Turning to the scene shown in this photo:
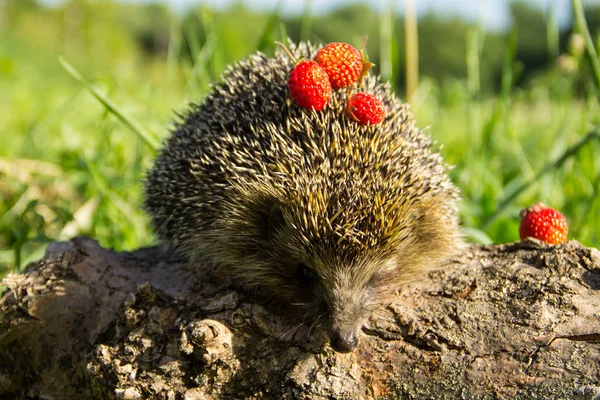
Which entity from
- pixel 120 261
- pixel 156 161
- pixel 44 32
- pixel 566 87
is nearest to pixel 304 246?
pixel 120 261

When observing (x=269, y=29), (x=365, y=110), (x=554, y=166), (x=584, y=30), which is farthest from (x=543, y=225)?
(x=269, y=29)

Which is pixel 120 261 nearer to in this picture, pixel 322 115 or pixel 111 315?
pixel 111 315

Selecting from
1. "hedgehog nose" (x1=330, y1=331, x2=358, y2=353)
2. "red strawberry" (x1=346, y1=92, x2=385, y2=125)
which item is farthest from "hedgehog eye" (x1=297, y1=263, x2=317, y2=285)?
"red strawberry" (x1=346, y1=92, x2=385, y2=125)

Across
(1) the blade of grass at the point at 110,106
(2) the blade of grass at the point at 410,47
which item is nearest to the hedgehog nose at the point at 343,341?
(1) the blade of grass at the point at 110,106

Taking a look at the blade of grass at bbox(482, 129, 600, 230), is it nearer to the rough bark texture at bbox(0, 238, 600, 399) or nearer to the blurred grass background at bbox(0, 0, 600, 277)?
the blurred grass background at bbox(0, 0, 600, 277)

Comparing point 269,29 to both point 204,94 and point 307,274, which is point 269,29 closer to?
point 204,94

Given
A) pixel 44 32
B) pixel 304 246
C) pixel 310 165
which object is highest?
pixel 310 165

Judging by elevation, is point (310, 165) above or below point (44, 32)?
above

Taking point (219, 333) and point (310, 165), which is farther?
point (310, 165)
